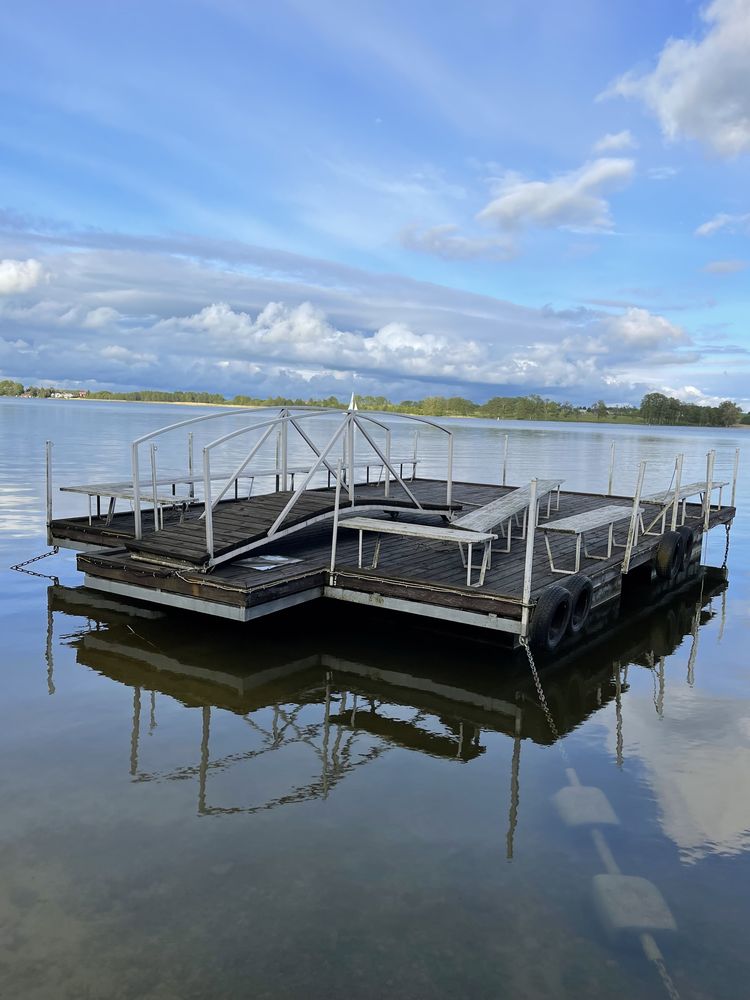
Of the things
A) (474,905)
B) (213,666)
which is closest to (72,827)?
(474,905)

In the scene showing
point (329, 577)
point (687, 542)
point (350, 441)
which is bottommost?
point (329, 577)

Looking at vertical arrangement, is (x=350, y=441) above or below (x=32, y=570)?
above

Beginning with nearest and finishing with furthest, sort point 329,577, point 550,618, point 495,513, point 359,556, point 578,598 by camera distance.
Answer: point 550,618 → point 329,577 → point 578,598 → point 359,556 → point 495,513

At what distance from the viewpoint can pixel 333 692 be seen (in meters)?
8.46

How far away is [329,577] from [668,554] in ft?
22.3

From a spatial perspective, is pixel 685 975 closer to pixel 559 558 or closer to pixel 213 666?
pixel 213 666

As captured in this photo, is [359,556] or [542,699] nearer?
[542,699]

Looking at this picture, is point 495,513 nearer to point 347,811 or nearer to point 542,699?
point 542,699

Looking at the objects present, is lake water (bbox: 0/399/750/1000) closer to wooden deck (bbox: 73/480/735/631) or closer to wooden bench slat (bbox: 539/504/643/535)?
wooden deck (bbox: 73/480/735/631)

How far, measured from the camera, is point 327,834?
5535 mm

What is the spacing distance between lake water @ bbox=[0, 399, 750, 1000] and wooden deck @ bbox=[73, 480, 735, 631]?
2.51 ft

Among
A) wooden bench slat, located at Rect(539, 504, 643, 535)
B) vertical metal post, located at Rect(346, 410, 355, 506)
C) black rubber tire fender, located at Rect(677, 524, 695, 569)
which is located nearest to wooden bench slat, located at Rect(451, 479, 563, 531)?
wooden bench slat, located at Rect(539, 504, 643, 535)

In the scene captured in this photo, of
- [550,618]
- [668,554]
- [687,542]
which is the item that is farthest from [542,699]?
→ [687,542]

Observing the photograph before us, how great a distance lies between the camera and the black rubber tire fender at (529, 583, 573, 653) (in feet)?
29.2
